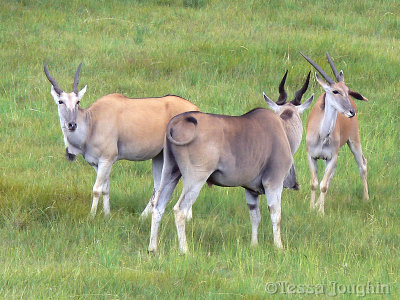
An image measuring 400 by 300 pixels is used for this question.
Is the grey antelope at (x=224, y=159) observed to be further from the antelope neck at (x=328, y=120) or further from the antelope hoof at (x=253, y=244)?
the antelope neck at (x=328, y=120)

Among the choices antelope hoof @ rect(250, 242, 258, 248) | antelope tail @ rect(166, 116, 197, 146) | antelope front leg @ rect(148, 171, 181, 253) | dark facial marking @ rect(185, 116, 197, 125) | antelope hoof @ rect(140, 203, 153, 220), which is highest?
dark facial marking @ rect(185, 116, 197, 125)

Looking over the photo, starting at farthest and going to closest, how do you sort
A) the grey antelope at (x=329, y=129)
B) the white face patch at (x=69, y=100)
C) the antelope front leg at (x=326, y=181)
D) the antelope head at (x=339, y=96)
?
the grey antelope at (x=329, y=129)
the antelope head at (x=339, y=96)
the antelope front leg at (x=326, y=181)
the white face patch at (x=69, y=100)

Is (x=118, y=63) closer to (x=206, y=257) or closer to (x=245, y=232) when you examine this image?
(x=245, y=232)

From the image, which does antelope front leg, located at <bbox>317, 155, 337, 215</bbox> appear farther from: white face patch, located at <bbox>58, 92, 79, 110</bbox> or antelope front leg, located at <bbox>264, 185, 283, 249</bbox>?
white face patch, located at <bbox>58, 92, 79, 110</bbox>

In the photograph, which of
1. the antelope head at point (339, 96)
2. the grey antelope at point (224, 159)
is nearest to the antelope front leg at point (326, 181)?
the antelope head at point (339, 96)

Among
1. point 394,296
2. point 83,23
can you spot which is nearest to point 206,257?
point 394,296

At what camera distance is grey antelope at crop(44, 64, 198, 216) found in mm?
8102

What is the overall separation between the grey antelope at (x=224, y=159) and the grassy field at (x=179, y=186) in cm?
36

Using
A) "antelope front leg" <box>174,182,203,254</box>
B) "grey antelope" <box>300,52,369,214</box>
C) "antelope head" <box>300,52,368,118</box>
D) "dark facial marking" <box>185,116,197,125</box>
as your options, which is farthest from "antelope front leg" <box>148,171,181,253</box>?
"antelope head" <box>300,52,368,118</box>

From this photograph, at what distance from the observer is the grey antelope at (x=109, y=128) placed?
319 inches

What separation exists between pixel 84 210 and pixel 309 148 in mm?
3031

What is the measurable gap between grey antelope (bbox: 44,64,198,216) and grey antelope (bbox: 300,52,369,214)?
1.65 meters

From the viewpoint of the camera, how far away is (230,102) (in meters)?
11.7

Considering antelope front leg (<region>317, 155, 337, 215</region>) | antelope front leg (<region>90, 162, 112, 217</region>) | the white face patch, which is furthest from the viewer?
antelope front leg (<region>317, 155, 337, 215</region>)
